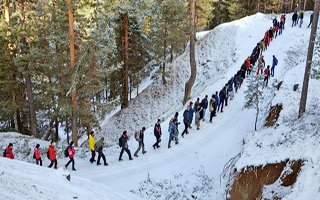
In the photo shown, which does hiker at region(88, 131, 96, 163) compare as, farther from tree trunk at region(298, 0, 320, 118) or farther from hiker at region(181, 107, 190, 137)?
tree trunk at region(298, 0, 320, 118)

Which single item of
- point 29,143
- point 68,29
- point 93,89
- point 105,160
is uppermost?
point 68,29

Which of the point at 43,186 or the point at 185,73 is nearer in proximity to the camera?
the point at 43,186

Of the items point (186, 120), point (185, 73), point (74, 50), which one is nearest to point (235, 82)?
point (186, 120)

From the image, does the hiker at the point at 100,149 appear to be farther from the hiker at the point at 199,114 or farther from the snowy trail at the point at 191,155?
the hiker at the point at 199,114

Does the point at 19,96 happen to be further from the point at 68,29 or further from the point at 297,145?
the point at 297,145

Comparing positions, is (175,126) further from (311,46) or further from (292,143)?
(311,46)

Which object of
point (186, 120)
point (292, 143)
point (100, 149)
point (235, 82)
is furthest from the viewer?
point (235, 82)

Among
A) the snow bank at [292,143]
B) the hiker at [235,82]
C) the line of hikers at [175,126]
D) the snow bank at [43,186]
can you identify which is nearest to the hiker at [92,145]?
the line of hikers at [175,126]

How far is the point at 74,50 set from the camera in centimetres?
1920

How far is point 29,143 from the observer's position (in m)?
→ 22.1

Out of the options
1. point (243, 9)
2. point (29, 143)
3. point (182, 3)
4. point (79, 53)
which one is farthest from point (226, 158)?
point (243, 9)

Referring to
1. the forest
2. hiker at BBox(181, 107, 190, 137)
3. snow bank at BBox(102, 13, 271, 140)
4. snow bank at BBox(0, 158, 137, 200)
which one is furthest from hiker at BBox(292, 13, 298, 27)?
snow bank at BBox(0, 158, 137, 200)

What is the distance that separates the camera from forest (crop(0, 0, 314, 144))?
1880cm

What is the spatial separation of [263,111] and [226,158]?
5.08 meters
